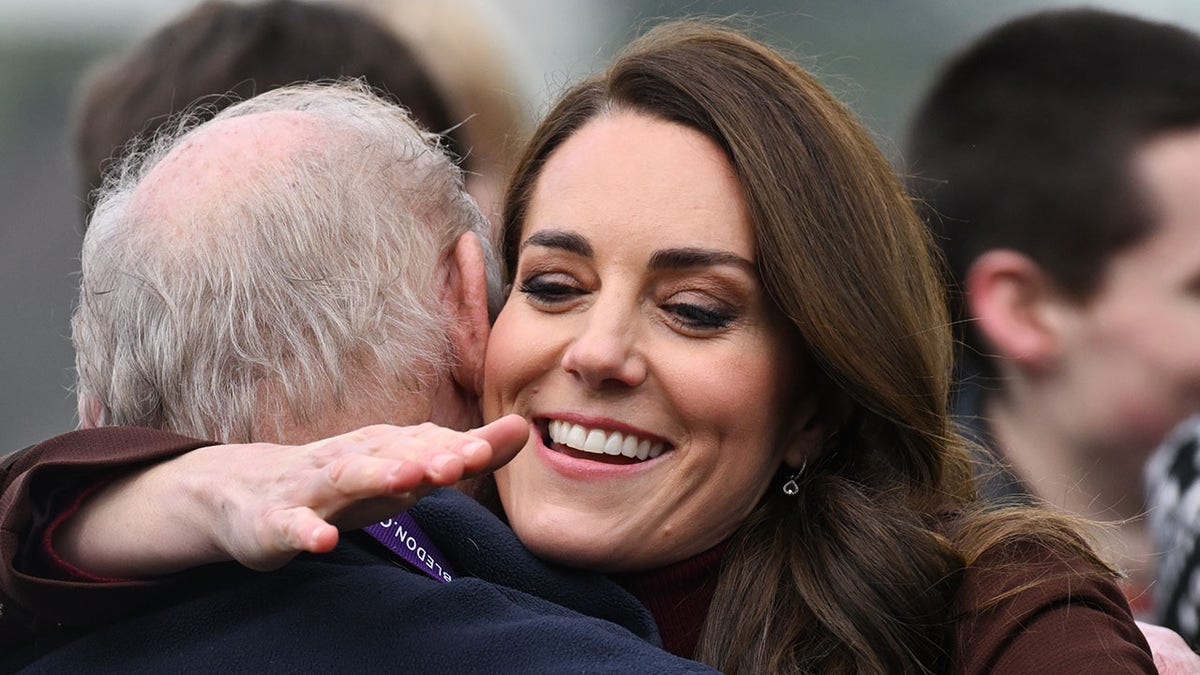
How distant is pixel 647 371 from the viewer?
250cm

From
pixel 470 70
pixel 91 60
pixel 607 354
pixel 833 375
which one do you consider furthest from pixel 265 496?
pixel 91 60

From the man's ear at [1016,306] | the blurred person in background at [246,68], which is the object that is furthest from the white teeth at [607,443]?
the man's ear at [1016,306]

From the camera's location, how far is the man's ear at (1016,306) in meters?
3.61

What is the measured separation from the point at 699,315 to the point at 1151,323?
1414 mm

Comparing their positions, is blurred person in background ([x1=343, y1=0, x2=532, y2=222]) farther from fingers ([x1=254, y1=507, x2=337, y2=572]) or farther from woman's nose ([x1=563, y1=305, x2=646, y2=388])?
fingers ([x1=254, y1=507, x2=337, y2=572])

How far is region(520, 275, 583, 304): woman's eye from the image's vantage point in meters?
2.59

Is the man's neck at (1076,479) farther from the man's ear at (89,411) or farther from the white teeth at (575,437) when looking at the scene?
the man's ear at (89,411)

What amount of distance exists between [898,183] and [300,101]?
3.50ft

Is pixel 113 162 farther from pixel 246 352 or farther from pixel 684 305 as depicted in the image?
pixel 684 305

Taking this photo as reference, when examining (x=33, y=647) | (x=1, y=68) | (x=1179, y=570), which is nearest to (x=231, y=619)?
(x=33, y=647)

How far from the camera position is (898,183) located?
2770 millimetres

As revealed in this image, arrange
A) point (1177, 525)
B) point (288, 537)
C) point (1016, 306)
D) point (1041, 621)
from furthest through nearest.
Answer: point (1016, 306)
point (1177, 525)
point (1041, 621)
point (288, 537)

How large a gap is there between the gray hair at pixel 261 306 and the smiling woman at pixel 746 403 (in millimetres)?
216

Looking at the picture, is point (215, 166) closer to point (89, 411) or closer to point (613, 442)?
point (89, 411)
